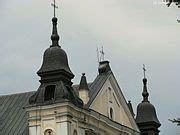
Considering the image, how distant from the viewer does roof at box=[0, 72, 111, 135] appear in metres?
32.6

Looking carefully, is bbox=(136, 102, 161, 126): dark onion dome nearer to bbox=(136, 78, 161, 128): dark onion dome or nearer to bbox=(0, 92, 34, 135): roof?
bbox=(136, 78, 161, 128): dark onion dome

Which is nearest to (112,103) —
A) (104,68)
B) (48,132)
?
(104,68)

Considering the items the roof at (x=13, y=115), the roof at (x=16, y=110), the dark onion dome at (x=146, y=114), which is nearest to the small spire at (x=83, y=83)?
the roof at (x=16, y=110)

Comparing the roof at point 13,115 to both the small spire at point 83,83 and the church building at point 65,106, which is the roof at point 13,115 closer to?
the church building at point 65,106

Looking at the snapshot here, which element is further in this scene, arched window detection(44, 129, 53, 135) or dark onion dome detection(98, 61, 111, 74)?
dark onion dome detection(98, 61, 111, 74)

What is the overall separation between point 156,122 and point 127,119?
455 centimetres

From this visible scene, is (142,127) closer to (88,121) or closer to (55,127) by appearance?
(88,121)

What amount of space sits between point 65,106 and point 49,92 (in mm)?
1948

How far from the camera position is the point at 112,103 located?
117 ft

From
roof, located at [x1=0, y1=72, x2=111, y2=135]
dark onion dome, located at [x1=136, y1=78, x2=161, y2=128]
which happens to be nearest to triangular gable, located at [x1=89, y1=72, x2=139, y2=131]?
roof, located at [x1=0, y1=72, x2=111, y2=135]

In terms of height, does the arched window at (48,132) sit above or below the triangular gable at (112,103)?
below

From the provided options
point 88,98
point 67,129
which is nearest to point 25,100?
point 88,98

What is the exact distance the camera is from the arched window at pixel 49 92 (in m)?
29.7

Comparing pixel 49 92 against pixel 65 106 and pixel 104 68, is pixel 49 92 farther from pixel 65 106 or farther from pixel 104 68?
pixel 104 68
